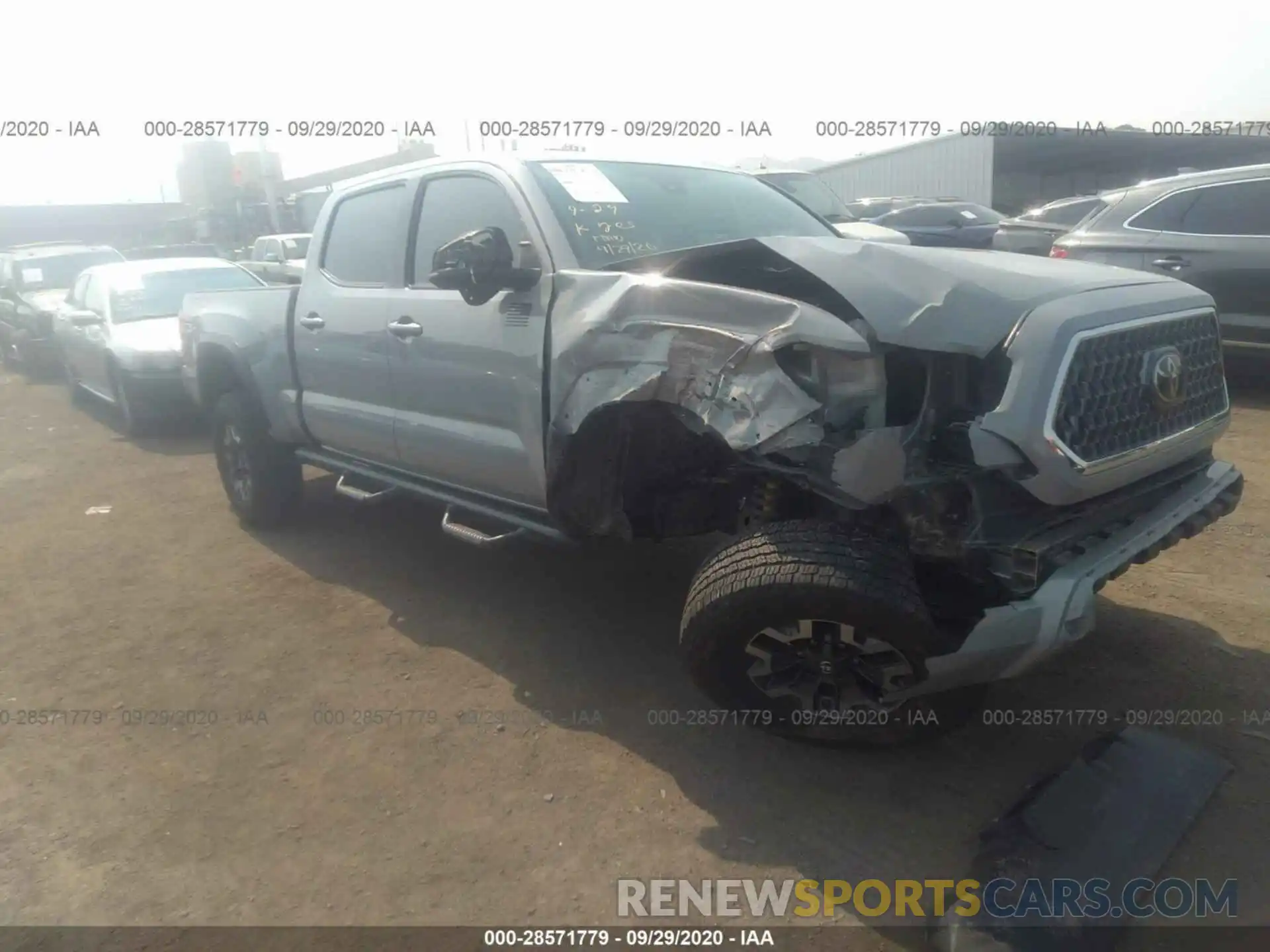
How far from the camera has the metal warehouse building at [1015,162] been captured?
2395 centimetres

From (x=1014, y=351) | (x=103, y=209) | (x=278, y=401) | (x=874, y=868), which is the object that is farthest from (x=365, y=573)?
(x=103, y=209)

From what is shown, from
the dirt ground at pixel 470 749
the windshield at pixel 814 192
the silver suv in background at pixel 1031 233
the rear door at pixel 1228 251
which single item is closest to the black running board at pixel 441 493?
the dirt ground at pixel 470 749

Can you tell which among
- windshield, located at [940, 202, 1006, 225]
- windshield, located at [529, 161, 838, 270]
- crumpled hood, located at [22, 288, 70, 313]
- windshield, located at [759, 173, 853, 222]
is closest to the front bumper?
windshield, located at [529, 161, 838, 270]

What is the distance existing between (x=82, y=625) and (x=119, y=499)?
7.87 ft

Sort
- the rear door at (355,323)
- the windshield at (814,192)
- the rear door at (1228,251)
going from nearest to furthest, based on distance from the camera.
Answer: the rear door at (355,323)
the rear door at (1228,251)
the windshield at (814,192)

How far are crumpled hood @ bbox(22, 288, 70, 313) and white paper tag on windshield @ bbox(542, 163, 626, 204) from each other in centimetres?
1058

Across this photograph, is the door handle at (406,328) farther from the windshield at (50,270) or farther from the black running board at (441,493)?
the windshield at (50,270)

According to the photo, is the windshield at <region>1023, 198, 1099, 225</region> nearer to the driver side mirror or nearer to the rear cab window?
the rear cab window

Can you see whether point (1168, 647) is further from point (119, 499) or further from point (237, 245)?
point (237, 245)

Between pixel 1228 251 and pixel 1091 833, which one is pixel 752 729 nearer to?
pixel 1091 833

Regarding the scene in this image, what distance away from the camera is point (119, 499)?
21.9 feet

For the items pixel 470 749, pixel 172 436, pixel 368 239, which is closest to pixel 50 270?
pixel 172 436

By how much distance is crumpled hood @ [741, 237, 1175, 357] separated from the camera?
8.34ft

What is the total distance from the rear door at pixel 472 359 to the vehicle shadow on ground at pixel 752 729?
27.6 inches
